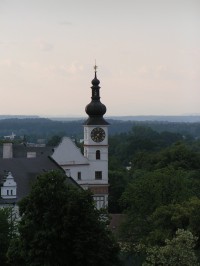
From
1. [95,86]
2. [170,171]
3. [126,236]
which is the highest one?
[95,86]

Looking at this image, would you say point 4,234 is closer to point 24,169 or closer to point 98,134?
point 24,169

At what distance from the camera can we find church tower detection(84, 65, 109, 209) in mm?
74750

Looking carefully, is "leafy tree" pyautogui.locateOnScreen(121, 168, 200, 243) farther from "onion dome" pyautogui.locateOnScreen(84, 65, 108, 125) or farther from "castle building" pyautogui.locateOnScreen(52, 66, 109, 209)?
"onion dome" pyautogui.locateOnScreen(84, 65, 108, 125)

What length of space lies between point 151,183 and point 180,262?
59.7 feet

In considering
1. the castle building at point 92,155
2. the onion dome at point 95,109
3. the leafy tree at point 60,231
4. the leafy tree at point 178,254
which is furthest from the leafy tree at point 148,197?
the onion dome at point 95,109

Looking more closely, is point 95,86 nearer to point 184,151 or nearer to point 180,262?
point 184,151

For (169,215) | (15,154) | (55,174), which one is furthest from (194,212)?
(15,154)

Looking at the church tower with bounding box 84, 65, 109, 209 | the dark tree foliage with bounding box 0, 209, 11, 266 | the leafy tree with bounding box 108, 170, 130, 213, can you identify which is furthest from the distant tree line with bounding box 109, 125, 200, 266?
the leafy tree with bounding box 108, 170, 130, 213

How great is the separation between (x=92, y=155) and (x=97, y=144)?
3.20ft

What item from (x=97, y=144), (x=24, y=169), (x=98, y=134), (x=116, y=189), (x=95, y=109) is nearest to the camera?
(x=24, y=169)

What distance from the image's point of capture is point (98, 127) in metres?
74.9

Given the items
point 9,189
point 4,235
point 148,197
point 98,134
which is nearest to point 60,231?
point 4,235

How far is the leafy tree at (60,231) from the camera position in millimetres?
39875

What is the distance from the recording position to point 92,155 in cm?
7612
